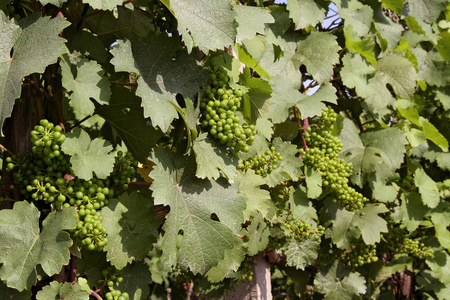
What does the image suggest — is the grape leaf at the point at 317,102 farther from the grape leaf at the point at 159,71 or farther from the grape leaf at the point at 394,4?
the grape leaf at the point at 394,4

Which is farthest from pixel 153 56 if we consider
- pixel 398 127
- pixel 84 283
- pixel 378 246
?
pixel 378 246

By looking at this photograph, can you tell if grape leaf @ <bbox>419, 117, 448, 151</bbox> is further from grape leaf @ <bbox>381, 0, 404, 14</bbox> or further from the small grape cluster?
the small grape cluster

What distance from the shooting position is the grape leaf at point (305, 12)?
254 centimetres

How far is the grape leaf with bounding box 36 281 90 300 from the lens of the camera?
1587mm

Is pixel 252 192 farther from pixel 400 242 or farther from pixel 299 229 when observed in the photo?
pixel 400 242

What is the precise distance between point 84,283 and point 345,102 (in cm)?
217

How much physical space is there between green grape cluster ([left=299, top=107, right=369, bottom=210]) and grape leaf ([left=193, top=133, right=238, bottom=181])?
2.82ft

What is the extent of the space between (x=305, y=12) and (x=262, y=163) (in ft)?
3.13

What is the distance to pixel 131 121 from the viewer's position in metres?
1.89

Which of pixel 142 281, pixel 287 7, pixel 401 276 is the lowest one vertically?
pixel 401 276

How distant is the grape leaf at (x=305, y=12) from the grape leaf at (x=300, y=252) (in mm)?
1231

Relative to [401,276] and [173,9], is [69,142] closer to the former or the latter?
[173,9]

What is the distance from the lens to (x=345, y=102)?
10.5 ft

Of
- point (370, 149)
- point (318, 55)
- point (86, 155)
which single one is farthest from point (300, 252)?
point (86, 155)
